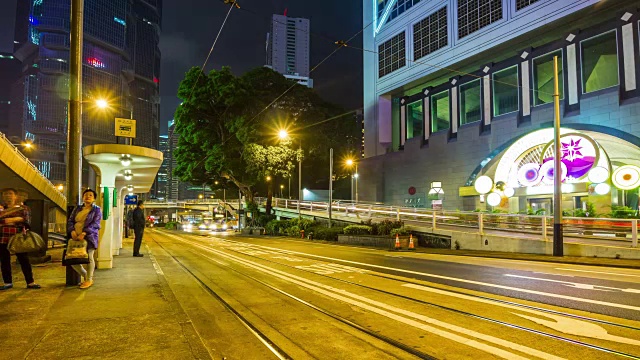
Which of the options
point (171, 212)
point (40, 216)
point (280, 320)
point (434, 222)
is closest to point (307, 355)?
point (280, 320)

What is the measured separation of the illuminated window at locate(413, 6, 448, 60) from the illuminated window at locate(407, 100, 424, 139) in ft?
15.9

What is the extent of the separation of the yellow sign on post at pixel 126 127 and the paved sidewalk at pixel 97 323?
508cm

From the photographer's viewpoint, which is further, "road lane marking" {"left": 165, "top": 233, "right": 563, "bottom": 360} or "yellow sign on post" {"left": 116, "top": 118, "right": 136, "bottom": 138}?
"yellow sign on post" {"left": 116, "top": 118, "right": 136, "bottom": 138}

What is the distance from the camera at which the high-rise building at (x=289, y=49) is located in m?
181

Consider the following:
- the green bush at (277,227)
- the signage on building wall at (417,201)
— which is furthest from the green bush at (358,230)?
the signage on building wall at (417,201)

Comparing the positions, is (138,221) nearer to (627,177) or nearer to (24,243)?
(24,243)

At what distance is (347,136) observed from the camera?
52.4 m

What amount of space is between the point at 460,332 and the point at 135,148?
8897 mm

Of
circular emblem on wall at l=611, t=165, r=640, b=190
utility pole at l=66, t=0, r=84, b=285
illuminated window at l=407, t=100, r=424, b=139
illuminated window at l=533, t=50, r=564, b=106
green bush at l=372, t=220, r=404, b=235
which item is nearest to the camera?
utility pole at l=66, t=0, r=84, b=285

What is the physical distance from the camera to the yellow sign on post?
494 inches

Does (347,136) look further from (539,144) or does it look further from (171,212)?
(171,212)

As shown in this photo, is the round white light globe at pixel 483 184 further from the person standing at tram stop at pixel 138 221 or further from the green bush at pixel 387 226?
the person standing at tram stop at pixel 138 221

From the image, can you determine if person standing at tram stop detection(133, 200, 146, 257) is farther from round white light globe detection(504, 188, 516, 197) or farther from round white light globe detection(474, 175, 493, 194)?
round white light globe detection(504, 188, 516, 197)

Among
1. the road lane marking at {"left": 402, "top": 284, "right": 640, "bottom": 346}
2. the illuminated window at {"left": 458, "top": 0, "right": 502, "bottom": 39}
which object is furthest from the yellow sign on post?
the illuminated window at {"left": 458, "top": 0, "right": 502, "bottom": 39}
